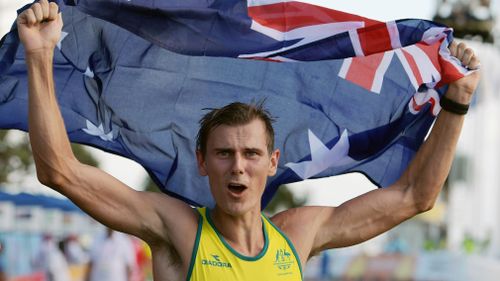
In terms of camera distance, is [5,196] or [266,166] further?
[5,196]

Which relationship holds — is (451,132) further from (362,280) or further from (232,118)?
(362,280)

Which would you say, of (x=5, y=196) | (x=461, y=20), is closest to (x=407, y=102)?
(x=5, y=196)

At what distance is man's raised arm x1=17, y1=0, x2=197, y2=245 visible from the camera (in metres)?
4.96

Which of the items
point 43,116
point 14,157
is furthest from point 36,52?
point 14,157

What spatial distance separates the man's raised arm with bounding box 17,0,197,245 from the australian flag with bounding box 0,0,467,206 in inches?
26.3

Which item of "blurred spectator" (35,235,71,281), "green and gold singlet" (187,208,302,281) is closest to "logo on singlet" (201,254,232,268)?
"green and gold singlet" (187,208,302,281)

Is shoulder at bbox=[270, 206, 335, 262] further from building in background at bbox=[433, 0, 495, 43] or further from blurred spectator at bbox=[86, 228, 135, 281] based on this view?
building in background at bbox=[433, 0, 495, 43]

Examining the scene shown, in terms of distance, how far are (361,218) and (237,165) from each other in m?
0.83

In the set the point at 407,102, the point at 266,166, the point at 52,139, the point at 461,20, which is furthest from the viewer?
the point at 461,20

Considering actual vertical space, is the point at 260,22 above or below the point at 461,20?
below

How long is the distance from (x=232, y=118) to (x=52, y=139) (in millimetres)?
844

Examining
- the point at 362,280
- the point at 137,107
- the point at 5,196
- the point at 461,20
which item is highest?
the point at 461,20

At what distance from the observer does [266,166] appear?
5.36 meters

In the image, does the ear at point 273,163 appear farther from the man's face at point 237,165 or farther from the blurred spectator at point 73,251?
the blurred spectator at point 73,251
